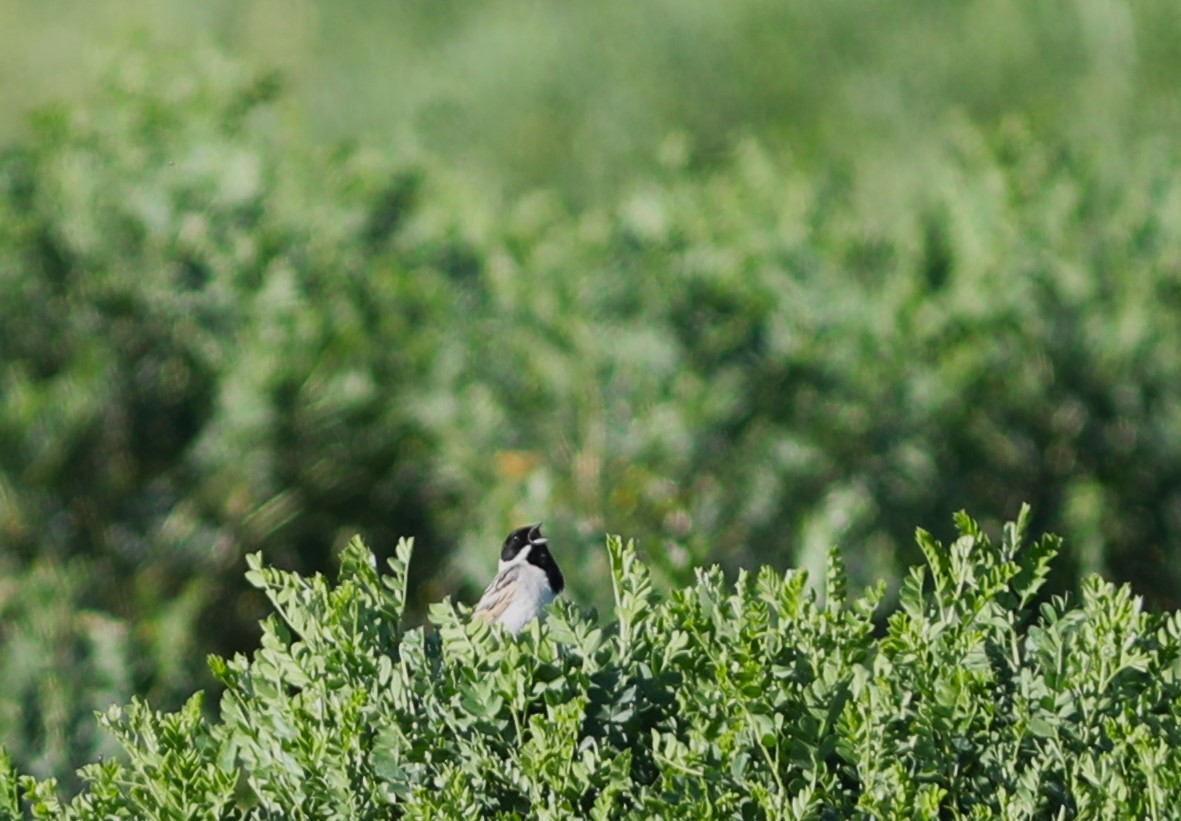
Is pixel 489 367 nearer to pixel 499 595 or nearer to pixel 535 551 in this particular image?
pixel 535 551

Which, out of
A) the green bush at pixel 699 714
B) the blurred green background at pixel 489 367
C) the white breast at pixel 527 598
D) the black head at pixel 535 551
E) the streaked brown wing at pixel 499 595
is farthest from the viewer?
the blurred green background at pixel 489 367

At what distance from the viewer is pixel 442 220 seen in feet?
33.8

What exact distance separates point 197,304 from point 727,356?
2778mm

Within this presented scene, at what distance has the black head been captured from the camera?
5617 mm

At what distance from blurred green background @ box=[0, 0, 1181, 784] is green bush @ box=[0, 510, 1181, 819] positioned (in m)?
3.78

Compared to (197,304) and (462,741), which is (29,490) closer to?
(197,304)

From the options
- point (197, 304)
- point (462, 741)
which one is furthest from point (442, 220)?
point (462, 741)

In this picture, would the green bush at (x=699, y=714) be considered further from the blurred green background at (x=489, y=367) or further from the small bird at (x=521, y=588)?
the blurred green background at (x=489, y=367)

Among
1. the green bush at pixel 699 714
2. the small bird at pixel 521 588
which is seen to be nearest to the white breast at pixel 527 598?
the small bird at pixel 521 588

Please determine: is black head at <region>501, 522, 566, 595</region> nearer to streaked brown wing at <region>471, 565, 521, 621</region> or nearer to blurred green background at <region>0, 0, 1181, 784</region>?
streaked brown wing at <region>471, 565, 521, 621</region>

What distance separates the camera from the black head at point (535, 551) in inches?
221

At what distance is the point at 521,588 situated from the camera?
17.6ft

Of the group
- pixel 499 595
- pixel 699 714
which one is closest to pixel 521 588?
pixel 499 595

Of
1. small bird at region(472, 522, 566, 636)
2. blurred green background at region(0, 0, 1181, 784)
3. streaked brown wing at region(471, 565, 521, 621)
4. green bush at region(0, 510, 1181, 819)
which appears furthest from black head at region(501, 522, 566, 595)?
green bush at region(0, 510, 1181, 819)
